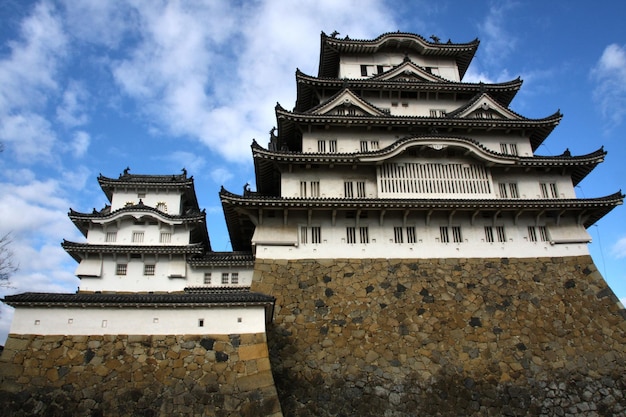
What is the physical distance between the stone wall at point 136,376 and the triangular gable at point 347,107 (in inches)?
537

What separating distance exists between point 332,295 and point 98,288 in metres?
13.5

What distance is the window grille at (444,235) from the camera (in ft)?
68.9

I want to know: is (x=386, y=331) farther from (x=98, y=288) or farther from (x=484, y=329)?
(x=98, y=288)

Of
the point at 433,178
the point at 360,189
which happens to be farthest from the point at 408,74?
the point at 360,189

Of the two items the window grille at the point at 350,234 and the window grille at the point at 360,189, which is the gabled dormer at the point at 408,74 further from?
the window grille at the point at 350,234

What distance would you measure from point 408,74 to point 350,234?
38.0ft

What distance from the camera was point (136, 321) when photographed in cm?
1466

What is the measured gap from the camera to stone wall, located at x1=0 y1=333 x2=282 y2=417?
1310 centimetres

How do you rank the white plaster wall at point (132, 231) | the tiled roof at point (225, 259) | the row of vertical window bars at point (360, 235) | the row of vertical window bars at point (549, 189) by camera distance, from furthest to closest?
the white plaster wall at point (132, 231) → the tiled roof at point (225, 259) → the row of vertical window bars at point (549, 189) → the row of vertical window bars at point (360, 235)

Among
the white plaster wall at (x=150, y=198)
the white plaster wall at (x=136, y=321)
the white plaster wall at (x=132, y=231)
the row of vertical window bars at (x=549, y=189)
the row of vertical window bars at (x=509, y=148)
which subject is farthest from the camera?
the white plaster wall at (x=150, y=198)

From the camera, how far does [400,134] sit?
24391mm

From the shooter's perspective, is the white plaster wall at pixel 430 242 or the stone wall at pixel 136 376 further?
the white plaster wall at pixel 430 242

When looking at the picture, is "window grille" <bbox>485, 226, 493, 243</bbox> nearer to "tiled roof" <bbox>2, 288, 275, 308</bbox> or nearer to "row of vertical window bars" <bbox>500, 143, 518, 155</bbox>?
"row of vertical window bars" <bbox>500, 143, 518, 155</bbox>

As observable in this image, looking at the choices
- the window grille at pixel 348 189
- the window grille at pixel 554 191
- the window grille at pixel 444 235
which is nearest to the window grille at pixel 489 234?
the window grille at pixel 444 235
